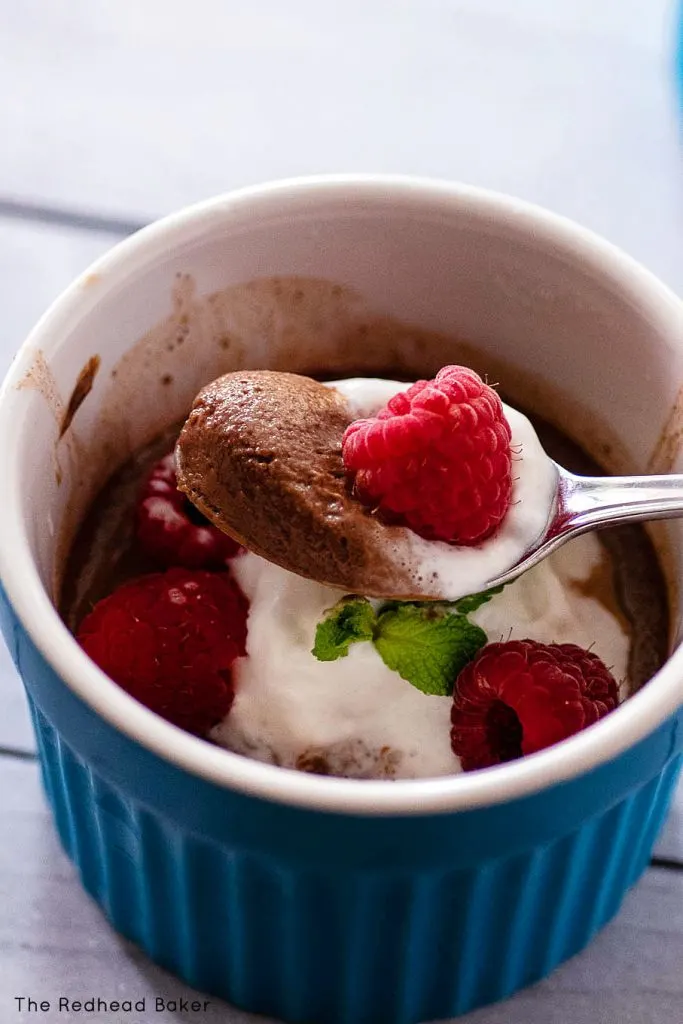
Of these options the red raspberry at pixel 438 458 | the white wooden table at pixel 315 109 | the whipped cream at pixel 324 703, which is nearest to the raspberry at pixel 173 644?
the whipped cream at pixel 324 703

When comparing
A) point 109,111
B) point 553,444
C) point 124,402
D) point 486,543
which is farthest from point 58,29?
point 486,543

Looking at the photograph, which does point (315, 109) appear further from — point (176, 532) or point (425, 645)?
point (425, 645)

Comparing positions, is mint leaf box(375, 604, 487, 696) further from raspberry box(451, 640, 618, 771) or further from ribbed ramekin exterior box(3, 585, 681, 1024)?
ribbed ramekin exterior box(3, 585, 681, 1024)

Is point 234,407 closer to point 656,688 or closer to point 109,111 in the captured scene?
point 656,688

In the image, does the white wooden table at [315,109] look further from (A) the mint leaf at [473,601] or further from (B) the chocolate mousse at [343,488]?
(A) the mint leaf at [473,601]

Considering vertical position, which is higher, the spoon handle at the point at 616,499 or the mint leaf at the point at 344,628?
the spoon handle at the point at 616,499

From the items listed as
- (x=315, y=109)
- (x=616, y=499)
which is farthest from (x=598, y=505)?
(x=315, y=109)
